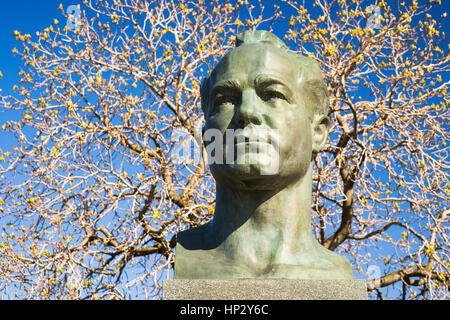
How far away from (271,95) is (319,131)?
548mm

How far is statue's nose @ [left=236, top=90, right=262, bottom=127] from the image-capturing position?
3436 mm

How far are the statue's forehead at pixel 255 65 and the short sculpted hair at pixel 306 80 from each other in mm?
97

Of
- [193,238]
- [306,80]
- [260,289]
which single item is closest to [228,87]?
[306,80]

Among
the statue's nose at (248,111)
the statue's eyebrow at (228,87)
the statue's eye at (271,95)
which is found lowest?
the statue's nose at (248,111)

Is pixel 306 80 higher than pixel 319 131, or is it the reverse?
pixel 306 80

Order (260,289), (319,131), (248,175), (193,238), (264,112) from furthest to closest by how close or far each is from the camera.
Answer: (319,131) < (193,238) < (264,112) < (248,175) < (260,289)

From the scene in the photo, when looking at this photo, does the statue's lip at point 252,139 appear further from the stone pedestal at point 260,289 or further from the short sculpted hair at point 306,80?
the stone pedestal at point 260,289

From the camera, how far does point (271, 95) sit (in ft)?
11.8

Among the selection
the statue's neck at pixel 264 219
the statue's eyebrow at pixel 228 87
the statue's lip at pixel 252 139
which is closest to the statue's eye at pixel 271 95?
the statue's eyebrow at pixel 228 87

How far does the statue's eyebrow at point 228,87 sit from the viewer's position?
3.56 meters

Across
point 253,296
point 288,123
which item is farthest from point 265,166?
point 253,296

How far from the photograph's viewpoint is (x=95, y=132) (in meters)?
8.71

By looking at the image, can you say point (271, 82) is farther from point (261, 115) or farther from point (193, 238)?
point (193, 238)

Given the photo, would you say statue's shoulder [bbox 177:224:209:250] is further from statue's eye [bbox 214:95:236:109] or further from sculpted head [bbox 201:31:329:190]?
statue's eye [bbox 214:95:236:109]
